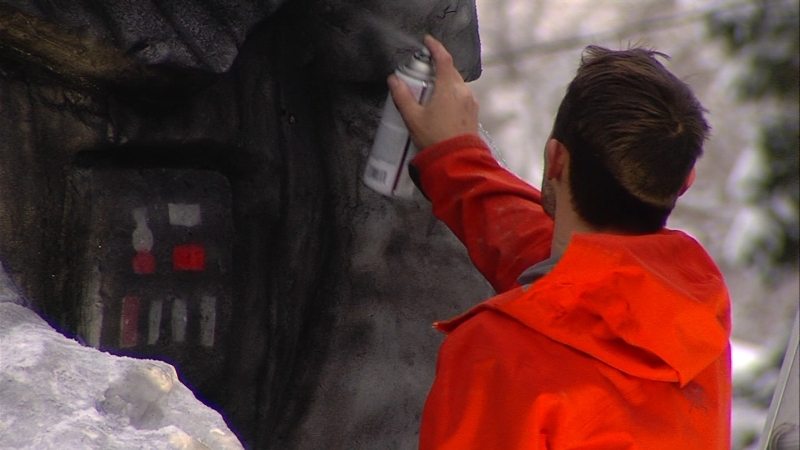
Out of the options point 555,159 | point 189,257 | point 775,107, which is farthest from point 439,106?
point 775,107

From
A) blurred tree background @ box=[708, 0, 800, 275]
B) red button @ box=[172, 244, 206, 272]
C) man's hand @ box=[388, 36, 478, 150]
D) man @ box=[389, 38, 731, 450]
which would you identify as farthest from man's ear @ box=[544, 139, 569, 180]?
blurred tree background @ box=[708, 0, 800, 275]

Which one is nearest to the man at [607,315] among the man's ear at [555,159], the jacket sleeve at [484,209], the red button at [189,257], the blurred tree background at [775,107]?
the man's ear at [555,159]

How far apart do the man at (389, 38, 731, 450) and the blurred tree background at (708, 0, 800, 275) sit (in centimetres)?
183

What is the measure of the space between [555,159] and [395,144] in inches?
6.7

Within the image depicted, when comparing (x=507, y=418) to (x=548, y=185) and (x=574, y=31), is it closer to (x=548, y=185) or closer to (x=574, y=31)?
(x=548, y=185)

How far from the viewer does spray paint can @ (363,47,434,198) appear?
104 centimetres

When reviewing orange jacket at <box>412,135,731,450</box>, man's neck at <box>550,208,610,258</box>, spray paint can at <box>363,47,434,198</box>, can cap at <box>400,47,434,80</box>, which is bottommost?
orange jacket at <box>412,135,731,450</box>

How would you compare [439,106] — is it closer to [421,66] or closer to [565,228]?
[421,66]

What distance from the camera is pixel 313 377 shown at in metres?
1.18

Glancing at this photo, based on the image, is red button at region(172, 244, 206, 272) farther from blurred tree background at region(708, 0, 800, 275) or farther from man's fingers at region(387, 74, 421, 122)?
blurred tree background at region(708, 0, 800, 275)

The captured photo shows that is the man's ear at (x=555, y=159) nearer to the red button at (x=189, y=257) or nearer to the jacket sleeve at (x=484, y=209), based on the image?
the jacket sleeve at (x=484, y=209)

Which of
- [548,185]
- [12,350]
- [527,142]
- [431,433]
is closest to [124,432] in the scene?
[12,350]

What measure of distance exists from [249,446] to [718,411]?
49 cm

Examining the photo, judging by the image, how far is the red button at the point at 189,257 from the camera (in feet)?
3.26
